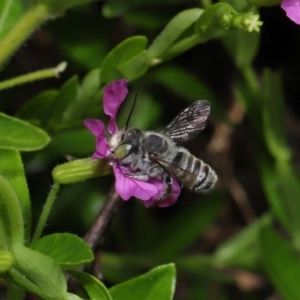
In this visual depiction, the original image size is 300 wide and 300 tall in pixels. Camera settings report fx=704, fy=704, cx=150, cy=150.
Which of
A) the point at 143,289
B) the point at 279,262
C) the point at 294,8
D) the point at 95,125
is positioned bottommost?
the point at 279,262

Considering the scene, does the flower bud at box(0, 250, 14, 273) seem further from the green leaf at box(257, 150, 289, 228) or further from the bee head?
the green leaf at box(257, 150, 289, 228)

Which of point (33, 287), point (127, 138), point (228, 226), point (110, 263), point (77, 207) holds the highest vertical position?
point (127, 138)

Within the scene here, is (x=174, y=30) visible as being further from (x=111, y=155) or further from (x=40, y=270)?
(x=40, y=270)

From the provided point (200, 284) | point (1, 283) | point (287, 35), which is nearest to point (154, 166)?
point (1, 283)

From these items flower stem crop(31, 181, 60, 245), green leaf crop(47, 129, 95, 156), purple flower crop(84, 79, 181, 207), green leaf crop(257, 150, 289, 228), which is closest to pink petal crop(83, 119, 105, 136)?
purple flower crop(84, 79, 181, 207)

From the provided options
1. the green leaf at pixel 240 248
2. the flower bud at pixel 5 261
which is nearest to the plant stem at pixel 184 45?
the flower bud at pixel 5 261

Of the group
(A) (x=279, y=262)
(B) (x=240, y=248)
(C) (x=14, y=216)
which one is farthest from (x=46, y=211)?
(B) (x=240, y=248)

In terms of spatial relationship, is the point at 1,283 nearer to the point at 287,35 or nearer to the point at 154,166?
the point at 154,166
